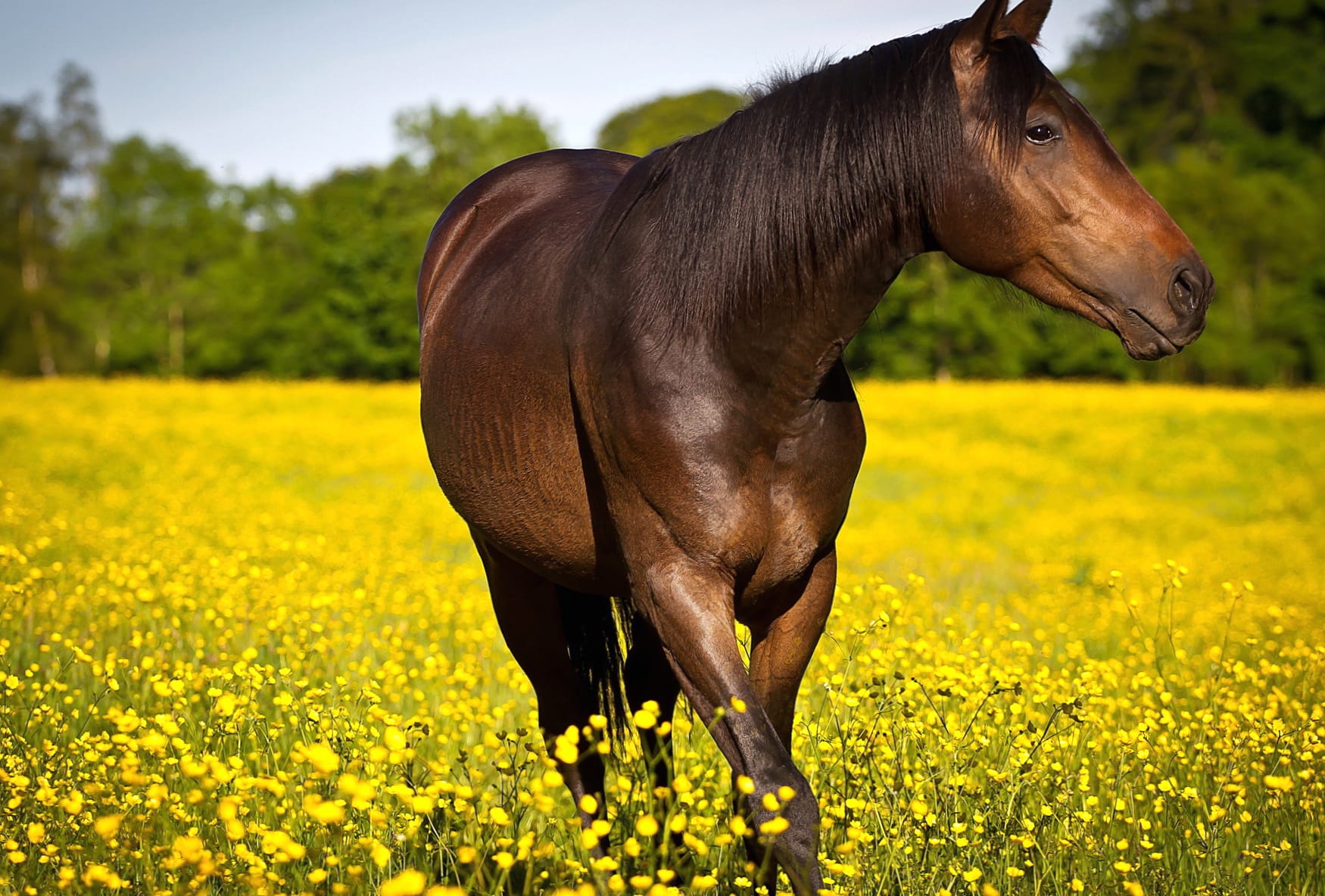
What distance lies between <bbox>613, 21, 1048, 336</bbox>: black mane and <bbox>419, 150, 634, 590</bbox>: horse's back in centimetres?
52

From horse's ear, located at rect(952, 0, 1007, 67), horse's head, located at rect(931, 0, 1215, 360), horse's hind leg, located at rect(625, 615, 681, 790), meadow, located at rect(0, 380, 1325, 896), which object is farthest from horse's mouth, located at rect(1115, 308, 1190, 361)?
horse's hind leg, located at rect(625, 615, 681, 790)

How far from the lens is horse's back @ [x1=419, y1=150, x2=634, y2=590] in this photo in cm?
338

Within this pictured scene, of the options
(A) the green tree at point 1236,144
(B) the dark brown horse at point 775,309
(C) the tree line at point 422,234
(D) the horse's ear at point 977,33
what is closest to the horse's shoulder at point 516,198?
(B) the dark brown horse at point 775,309

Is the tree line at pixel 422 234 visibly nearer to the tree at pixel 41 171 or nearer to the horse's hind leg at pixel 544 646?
the tree at pixel 41 171

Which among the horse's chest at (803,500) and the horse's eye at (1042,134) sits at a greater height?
the horse's eye at (1042,134)

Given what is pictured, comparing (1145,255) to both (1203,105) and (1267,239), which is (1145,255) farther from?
(1203,105)

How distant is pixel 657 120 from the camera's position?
64562mm

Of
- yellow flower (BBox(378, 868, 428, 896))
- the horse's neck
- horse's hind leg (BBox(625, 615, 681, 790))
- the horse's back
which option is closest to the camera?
yellow flower (BBox(378, 868, 428, 896))

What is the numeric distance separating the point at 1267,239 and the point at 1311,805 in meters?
38.5

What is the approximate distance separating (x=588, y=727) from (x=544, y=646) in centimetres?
79

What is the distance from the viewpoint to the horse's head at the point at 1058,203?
8.44 ft

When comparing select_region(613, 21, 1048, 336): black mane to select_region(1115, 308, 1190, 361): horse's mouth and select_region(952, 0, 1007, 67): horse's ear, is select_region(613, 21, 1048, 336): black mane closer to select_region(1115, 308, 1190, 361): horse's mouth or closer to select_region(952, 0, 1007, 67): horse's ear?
select_region(952, 0, 1007, 67): horse's ear

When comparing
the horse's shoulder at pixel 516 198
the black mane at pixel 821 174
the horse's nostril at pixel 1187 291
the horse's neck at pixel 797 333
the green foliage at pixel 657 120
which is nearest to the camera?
the horse's nostril at pixel 1187 291

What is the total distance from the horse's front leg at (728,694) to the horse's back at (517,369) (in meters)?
0.52
